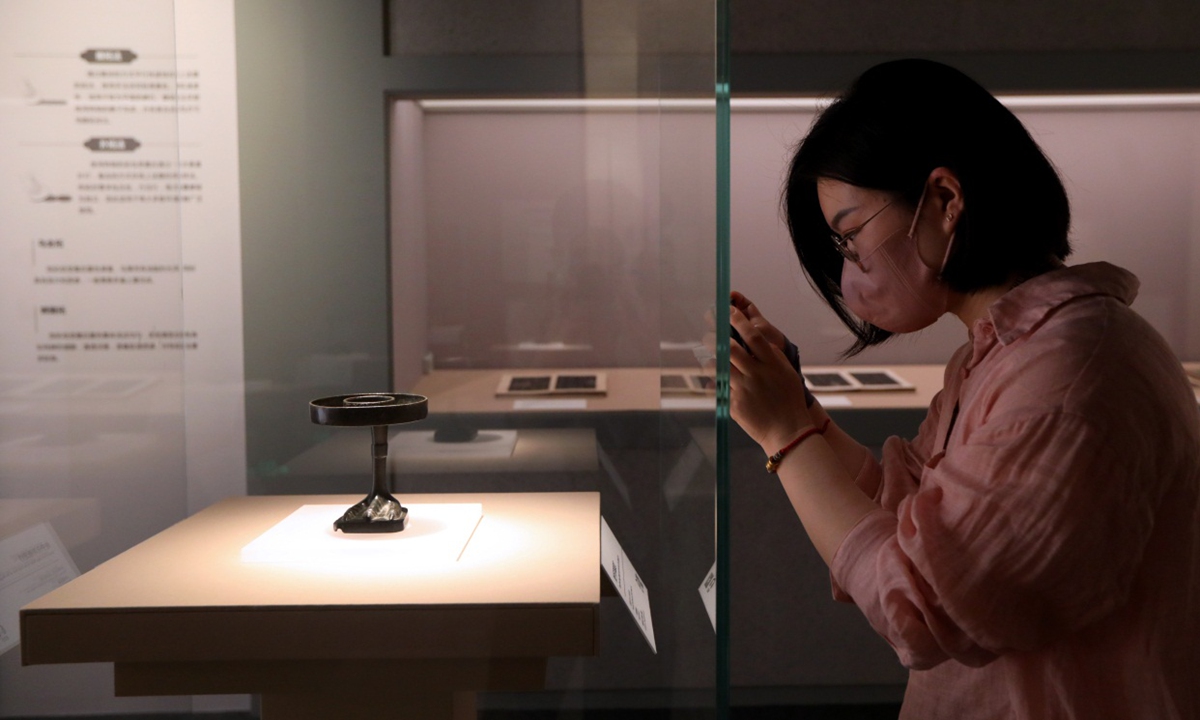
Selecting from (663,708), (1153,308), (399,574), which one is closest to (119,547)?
(399,574)

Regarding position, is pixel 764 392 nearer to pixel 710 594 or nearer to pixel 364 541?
pixel 710 594

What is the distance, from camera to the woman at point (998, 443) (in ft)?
2.24

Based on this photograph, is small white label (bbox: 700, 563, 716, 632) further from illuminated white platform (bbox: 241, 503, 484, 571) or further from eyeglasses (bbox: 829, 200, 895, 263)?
eyeglasses (bbox: 829, 200, 895, 263)

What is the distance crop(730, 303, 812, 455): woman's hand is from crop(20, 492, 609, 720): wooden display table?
0.25 m

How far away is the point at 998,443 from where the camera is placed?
27.6 inches

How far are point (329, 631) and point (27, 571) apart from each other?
339 millimetres

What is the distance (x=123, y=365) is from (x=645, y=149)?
509 millimetres

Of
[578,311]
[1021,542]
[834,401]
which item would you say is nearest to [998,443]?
[1021,542]

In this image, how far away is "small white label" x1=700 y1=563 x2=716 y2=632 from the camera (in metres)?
0.67

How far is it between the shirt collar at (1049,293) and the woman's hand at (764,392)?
193mm

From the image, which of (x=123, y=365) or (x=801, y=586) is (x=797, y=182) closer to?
(x=123, y=365)

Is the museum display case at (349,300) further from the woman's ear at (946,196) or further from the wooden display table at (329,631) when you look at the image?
the woman's ear at (946,196)

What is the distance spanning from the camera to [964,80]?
825 mm

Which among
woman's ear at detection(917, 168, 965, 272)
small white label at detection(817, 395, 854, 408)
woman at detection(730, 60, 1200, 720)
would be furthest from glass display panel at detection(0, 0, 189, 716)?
small white label at detection(817, 395, 854, 408)
